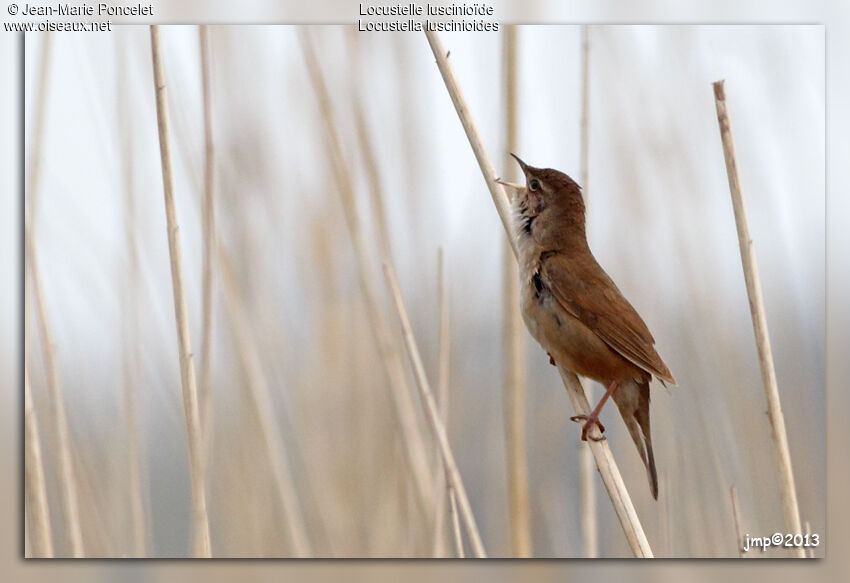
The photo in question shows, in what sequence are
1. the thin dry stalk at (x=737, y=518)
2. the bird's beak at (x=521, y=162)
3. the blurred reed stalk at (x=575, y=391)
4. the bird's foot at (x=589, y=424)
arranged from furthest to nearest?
the bird's beak at (x=521, y=162) < the thin dry stalk at (x=737, y=518) < the bird's foot at (x=589, y=424) < the blurred reed stalk at (x=575, y=391)

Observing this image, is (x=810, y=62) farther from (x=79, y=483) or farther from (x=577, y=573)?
(x=79, y=483)

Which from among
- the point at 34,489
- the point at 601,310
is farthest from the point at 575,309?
the point at 34,489

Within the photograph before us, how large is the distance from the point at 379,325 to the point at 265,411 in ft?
1.23

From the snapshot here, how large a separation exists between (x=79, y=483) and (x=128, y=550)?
24 cm

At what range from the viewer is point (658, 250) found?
2.47 meters

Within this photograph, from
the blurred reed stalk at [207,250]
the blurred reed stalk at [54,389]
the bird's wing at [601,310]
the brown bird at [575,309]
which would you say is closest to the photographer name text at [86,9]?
the blurred reed stalk at [54,389]

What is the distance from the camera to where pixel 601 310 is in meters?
2.29

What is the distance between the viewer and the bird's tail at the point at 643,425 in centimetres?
227

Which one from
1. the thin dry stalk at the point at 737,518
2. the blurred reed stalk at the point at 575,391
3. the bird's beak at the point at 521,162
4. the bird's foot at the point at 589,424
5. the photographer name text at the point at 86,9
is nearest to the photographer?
the blurred reed stalk at the point at 575,391

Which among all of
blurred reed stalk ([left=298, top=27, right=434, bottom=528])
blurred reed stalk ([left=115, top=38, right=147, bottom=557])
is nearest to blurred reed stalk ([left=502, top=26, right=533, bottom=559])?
blurred reed stalk ([left=298, top=27, right=434, bottom=528])

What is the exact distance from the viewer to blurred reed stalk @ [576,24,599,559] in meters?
2.29

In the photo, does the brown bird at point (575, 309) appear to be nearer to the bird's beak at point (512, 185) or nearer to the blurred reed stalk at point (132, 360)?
the bird's beak at point (512, 185)

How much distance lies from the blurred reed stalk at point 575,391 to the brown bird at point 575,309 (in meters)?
0.05

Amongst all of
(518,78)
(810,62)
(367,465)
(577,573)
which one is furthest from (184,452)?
(810,62)
